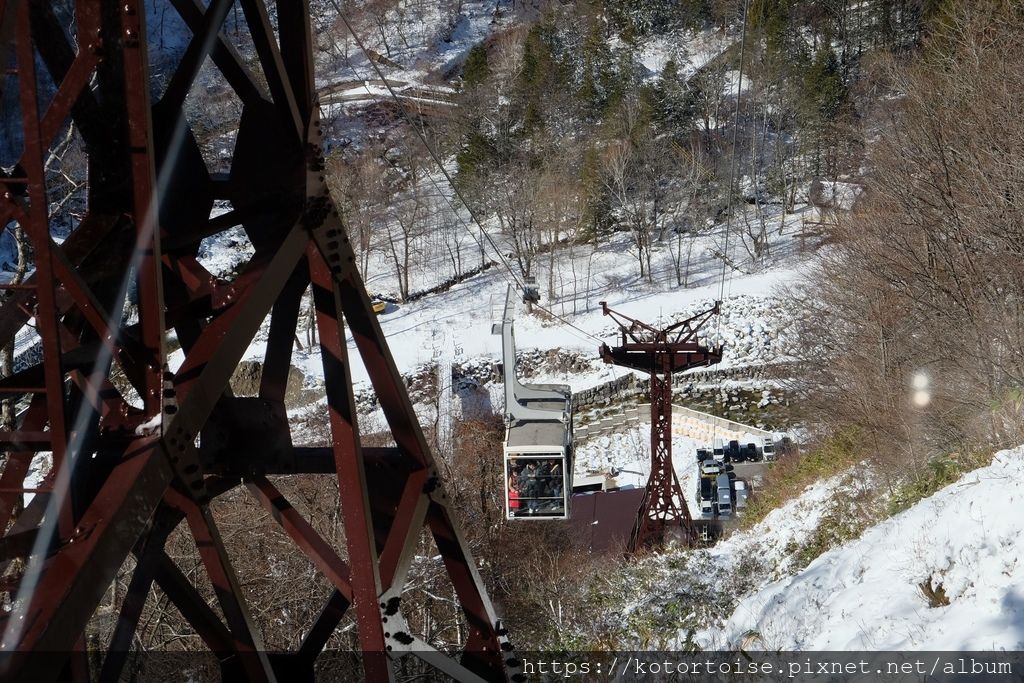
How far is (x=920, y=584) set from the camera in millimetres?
5871

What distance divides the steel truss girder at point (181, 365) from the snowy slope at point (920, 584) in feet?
8.73

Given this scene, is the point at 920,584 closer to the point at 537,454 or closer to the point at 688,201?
the point at 537,454

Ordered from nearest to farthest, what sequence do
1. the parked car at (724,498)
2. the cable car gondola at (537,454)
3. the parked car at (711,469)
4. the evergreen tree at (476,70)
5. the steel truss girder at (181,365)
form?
1. the steel truss girder at (181,365)
2. the cable car gondola at (537,454)
3. the parked car at (724,498)
4. the parked car at (711,469)
5. the evergreen tree at (476,70)

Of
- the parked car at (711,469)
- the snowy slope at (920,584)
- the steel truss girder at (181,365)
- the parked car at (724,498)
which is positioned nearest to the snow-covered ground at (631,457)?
the parked car at (711,469)

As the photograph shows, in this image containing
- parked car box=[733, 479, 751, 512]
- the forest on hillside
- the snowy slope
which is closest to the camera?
the snowy slope

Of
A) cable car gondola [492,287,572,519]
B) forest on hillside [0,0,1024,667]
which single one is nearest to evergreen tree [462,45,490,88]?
forest on hillside [0,0,1024,667]

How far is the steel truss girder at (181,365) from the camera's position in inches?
99.1

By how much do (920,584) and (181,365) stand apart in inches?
195

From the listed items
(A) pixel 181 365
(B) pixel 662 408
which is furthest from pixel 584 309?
(A) pixel 181 365

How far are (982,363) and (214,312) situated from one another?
14.6 m

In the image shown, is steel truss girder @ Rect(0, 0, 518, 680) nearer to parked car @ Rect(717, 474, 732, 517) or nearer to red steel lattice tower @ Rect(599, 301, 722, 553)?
red steel lattice tower @ Rect(599, 301, 722, 553)

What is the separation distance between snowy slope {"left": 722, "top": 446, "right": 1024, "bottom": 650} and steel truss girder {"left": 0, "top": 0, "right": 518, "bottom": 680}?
2.66 m

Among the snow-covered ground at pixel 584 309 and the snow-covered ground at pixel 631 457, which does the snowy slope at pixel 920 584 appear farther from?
the snow-covered ground at pixel 584 309

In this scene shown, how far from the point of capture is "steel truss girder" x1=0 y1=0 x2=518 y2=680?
252 cm
